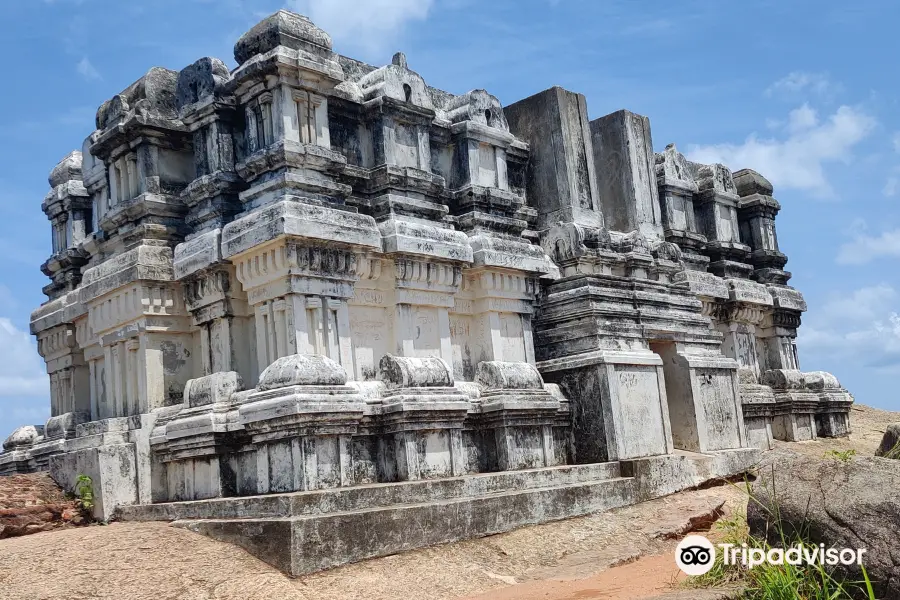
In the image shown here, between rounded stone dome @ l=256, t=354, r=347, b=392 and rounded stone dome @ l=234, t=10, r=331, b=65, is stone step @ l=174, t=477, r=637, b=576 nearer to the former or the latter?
rounded stone dome @ l=256, t=354, r=347, b=392

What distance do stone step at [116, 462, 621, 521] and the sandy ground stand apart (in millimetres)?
356

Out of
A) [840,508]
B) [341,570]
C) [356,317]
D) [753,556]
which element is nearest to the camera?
[840,508]

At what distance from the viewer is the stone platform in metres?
7.99

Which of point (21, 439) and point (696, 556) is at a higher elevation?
point (21, 439)

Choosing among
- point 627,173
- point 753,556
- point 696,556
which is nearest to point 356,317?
point 696,556

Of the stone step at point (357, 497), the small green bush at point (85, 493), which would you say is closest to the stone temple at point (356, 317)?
the stone step at point (357, 497)

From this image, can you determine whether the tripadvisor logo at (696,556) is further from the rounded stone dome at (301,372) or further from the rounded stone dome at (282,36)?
the rounded stone dome at (282,36)

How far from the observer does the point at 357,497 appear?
28.3ft

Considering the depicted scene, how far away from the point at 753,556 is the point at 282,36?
287 inches

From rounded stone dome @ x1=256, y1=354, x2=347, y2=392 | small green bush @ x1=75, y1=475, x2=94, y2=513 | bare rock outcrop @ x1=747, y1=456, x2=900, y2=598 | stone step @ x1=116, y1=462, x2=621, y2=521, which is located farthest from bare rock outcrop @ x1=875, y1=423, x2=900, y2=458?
small green bush @ x1=75, y1=475, x2=94, y2=513

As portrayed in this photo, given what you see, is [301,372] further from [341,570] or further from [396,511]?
[341,570]

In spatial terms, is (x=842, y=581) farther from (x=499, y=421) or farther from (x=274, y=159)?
(x=274, y=159)

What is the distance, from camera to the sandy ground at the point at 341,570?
7.54m

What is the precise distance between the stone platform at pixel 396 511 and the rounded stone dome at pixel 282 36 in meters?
5.05
